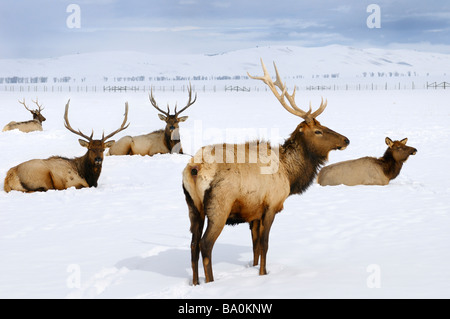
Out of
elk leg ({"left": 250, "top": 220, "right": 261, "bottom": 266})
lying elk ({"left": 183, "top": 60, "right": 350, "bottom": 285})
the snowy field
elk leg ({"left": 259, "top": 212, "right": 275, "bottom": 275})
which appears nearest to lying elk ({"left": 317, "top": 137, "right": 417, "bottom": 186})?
the snowy field

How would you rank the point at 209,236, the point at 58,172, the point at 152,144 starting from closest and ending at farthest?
the point at 209,236 → the point at 58,172 → the point at 152,144

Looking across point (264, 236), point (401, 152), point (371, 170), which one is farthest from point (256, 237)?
point (401, 152)

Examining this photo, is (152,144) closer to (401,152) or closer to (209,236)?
(401,152)

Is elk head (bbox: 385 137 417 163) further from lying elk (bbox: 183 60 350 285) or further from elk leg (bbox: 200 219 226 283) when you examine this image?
elk leg (bbox: 200 219 226 283)

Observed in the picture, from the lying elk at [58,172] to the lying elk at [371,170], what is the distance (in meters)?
5.08

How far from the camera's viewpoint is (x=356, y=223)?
8852 millimetres

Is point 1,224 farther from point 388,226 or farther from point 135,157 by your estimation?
point 135,157

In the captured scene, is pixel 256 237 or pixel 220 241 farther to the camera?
pixel 220 241

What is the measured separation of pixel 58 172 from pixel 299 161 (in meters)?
6.93

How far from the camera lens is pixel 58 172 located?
473 inches

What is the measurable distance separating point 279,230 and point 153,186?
481 cm

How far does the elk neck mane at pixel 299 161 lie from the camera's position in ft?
21.9

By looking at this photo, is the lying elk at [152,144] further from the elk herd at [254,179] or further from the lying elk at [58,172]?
the elk herd at [254,179]

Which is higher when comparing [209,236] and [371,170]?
[371,170]
